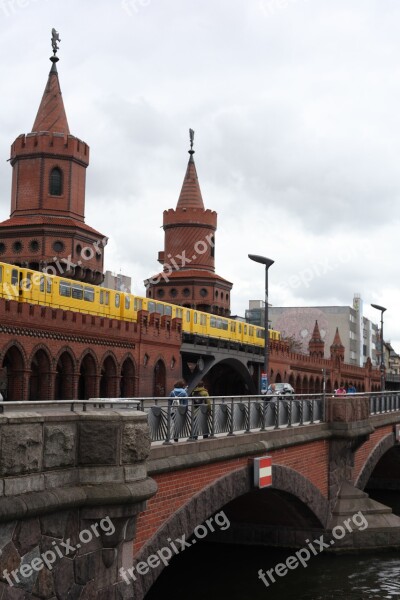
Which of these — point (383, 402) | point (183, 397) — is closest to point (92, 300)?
point (383, 402)

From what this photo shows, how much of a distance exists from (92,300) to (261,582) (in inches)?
943

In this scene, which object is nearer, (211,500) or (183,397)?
(183,397)

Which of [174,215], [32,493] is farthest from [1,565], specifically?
[174,215]

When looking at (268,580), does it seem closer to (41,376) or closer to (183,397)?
(183,397)

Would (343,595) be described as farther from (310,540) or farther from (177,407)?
(177,407)

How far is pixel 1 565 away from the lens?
24.8 ft

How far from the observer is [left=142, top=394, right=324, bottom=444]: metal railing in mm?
12219

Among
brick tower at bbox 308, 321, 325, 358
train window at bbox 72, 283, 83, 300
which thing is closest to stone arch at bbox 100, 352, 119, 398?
train window at bbox 72, 283, 83, 300

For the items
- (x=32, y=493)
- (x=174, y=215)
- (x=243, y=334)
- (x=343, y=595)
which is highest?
(x=174, y=215)

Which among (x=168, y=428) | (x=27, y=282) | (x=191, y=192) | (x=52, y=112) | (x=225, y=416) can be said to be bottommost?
(x=168, y=428)

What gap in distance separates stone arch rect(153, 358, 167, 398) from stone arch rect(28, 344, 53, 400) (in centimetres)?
973

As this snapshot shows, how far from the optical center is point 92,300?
4100cm

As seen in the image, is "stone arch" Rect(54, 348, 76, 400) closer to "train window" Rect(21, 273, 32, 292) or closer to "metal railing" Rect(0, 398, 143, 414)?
"train window" Rect(21, 273, 32, 292)

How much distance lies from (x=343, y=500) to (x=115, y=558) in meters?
14.3
